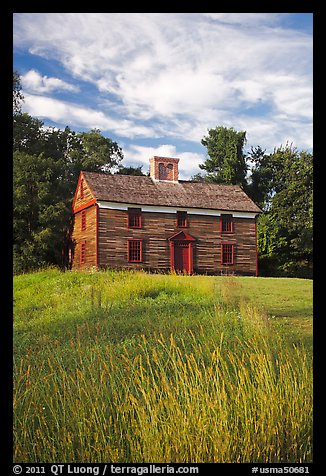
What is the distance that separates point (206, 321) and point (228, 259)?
842mm

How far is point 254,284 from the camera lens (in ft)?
14.7

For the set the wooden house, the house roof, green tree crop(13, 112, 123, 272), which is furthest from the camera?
the house roof

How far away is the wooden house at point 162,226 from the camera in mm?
4422

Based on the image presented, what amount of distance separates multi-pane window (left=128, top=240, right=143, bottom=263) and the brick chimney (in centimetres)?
74

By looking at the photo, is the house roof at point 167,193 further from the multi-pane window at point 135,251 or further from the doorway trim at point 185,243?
the multi-pane window at point 135,251

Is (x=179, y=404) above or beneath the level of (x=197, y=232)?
beneath

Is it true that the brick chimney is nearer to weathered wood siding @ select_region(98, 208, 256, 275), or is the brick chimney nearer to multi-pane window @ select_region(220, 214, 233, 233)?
weathered wood siding @ select_region(98, 208, 256, 275)

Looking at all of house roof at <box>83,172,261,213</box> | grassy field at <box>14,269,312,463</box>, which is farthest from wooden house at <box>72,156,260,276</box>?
grassy field at <box>14,269,312,463</box>

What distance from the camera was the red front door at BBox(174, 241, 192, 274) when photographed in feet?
14.1

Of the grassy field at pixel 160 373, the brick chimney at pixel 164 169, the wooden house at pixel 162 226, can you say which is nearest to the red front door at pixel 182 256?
the wooden house at pixel 162 226
